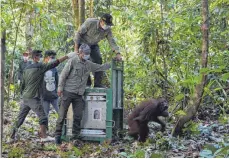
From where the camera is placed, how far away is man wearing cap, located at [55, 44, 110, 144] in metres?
6.61

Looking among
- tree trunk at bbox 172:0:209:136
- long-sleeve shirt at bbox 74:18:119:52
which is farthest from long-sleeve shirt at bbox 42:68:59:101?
tree trunk at bbox 172:0:209:136

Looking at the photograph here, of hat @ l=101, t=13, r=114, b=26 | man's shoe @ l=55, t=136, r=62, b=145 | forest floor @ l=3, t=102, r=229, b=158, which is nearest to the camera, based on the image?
forest floor @ l=3, t=102, r=229, b=158

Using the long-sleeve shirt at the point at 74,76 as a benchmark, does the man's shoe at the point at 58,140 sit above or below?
below

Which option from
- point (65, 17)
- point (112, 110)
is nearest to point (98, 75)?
point (112, 110)

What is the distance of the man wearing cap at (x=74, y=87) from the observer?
6.61 meters

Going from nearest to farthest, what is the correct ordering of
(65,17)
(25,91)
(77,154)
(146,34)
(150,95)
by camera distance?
(77,154), (25,91), (146,34), (150,95), (65,17)

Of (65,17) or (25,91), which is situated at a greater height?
(65,17)

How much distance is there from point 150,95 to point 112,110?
2.88 metres

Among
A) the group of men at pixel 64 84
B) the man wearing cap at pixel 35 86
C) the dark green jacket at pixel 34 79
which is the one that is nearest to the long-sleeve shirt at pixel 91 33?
the group of men at pixel 64 84

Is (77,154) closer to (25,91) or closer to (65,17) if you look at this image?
(25,91)

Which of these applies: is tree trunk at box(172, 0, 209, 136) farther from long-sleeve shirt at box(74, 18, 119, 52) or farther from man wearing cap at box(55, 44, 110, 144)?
long-sleeve shirt at box(74, 18, 119, 52)

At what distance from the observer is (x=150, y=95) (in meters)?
9.62

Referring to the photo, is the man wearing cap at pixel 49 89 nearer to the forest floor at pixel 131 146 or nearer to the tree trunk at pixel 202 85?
the forest floor at pixel 131 146

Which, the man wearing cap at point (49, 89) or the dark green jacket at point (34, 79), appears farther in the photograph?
the man wearing cap at point (49, 89)
